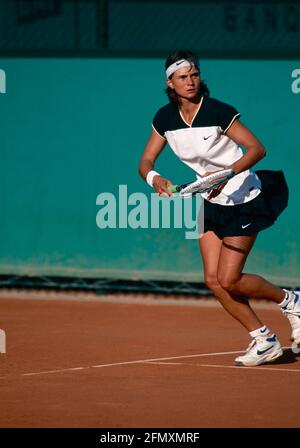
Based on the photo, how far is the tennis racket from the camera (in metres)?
8.02

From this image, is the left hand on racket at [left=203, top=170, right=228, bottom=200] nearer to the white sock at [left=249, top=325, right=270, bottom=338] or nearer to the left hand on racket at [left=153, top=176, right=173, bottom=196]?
the left hand on racket at [left=153, top=176, right=173, bottom=196]

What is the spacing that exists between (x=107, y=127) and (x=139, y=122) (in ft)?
1.11

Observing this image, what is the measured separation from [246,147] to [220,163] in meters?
0.31

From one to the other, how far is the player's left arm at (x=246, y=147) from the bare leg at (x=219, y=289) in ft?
2.21

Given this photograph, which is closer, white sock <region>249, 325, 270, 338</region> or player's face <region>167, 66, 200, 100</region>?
player's face <region>167, 66, 200, 100</region>

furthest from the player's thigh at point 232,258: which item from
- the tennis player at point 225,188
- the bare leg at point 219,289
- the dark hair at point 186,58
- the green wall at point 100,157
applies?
the green wall at point 100,157

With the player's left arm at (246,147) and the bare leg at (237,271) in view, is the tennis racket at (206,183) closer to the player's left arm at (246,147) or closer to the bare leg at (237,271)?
the player's left arm at (246,147)

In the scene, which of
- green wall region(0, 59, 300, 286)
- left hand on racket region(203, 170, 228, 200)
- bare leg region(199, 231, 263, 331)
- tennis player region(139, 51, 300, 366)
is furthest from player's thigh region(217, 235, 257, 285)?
green wall region(0, 59, 300, 286)

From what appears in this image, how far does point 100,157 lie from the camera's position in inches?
492

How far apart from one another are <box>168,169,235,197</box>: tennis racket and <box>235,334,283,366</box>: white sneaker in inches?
47.1

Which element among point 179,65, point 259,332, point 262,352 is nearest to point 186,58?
point 179,65

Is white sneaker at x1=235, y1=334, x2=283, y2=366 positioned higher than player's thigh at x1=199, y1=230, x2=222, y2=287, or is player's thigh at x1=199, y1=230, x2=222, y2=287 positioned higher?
player's thigh at x1=199, y1=230, x2=222, y2=287

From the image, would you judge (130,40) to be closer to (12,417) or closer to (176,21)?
(176,21)

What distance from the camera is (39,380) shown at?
8.16 meters
